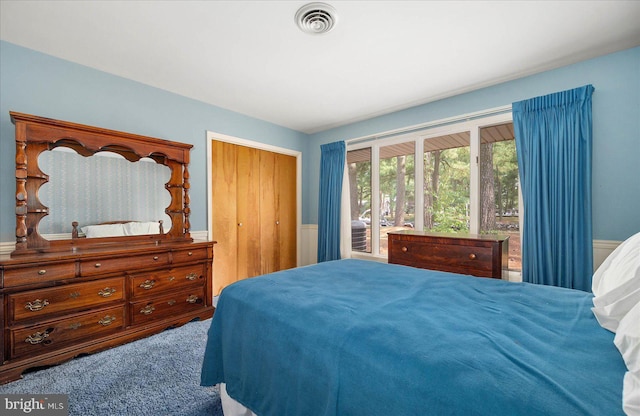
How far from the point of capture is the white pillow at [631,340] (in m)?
0.67

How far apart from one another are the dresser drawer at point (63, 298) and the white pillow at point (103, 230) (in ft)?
1.85

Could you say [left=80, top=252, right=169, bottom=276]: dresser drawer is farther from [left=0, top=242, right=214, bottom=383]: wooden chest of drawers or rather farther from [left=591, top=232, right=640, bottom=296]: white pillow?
[left=591, top=232, right=640, bottom=296]: white pillow

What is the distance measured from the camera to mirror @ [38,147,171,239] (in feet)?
7.88

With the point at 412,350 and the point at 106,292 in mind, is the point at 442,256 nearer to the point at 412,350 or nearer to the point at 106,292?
the point at 412,350

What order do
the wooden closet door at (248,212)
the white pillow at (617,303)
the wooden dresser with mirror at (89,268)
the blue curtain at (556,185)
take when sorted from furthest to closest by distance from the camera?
the wooden closet door at (248,212)
the blue curtain at (556,185)
the wooden dresser with mirror at (89,268)
the white pillow at (617,303)

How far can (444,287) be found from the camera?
1.53m

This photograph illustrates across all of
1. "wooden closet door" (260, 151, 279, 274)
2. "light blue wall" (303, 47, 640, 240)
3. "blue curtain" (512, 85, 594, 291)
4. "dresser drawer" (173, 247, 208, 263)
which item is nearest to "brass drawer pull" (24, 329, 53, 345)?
"dresser drawer" (173, 247, 208, 263)

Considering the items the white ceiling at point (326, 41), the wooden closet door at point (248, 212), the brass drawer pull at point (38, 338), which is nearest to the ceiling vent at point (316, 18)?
the white ceiling at point (326, 41)

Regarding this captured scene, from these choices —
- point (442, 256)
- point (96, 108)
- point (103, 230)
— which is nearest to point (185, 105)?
point (96, 108)

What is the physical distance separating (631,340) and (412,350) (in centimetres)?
57

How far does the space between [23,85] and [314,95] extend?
2623 mm

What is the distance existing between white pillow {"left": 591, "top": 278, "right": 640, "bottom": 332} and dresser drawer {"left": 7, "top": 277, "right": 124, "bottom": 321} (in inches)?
121

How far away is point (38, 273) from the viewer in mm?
1964

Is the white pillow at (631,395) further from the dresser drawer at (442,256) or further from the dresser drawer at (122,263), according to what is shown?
the dresser drawer at (122,263)
